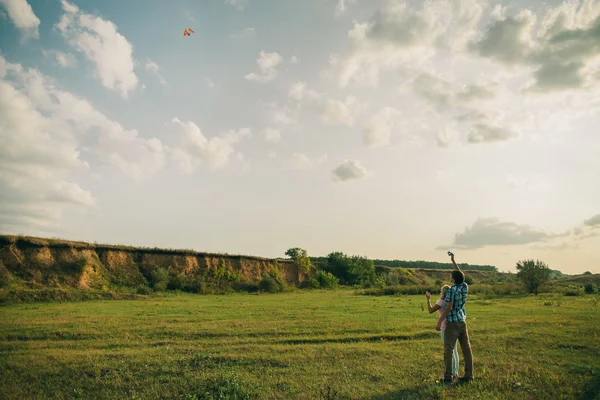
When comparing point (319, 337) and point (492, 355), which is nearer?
point (492, 355)

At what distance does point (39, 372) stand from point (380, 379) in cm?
1083

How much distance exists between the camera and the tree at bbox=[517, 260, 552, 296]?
147ft

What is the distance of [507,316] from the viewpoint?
22953 millimetres

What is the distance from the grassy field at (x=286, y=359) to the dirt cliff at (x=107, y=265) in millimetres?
26056

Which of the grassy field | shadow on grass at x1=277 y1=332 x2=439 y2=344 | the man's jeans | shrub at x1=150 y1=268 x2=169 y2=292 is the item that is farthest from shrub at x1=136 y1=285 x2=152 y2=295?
the man's jeans

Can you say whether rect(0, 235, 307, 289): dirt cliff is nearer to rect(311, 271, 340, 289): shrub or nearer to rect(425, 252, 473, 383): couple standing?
rect(311, 271, 340, 289): shrub

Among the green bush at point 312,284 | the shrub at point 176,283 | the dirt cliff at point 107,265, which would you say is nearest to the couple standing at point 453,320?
the dirt cliff at point 107,265

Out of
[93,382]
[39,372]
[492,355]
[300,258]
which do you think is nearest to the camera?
[93,382]

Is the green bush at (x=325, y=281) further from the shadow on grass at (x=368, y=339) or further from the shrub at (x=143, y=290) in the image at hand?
the shadow on grass at (x=368, y=339)

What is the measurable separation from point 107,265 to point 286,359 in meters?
48.0

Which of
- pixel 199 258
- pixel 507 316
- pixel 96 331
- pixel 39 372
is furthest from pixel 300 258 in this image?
pixel 39 372

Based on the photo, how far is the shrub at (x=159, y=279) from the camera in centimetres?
4855

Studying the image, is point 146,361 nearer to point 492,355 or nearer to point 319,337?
point 319,337

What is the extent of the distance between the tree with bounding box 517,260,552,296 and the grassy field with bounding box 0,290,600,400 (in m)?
27.8
